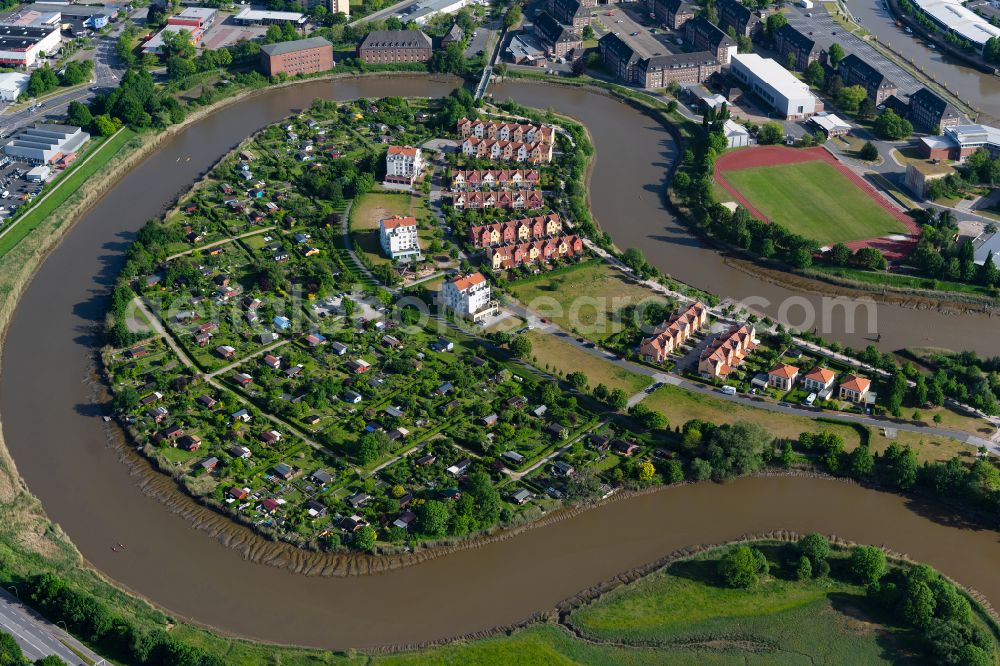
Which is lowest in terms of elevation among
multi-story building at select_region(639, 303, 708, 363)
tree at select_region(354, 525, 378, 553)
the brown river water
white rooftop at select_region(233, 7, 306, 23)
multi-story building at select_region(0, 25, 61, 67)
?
the brown river water

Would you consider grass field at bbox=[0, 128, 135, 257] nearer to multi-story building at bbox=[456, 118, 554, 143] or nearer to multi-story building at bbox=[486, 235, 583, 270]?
multi-story building at bbox=[456, 118, 554, 143]

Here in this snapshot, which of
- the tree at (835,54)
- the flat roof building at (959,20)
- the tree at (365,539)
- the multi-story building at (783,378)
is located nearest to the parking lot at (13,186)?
the tree at (365,539)

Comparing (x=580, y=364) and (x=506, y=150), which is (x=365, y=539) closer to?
(x=580, y=364)

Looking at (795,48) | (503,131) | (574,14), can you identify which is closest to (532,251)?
(503,131)

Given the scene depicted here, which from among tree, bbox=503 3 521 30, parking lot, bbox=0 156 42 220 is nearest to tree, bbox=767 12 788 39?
tree, bbox=503 3 521 30

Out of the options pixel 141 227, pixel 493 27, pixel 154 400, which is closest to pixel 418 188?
pixel 141 227

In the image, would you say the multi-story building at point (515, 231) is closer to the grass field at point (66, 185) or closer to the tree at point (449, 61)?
the grass field at point (66, 185)
